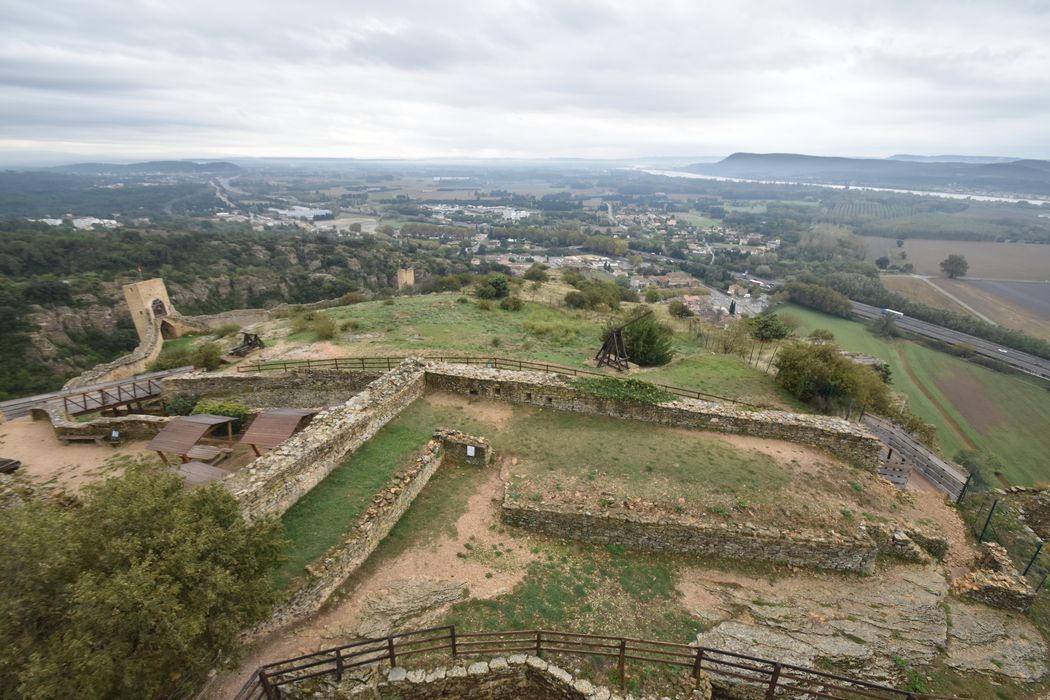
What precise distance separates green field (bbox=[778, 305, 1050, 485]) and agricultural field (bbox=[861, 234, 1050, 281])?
204 ft

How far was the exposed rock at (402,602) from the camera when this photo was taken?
30.0 feet

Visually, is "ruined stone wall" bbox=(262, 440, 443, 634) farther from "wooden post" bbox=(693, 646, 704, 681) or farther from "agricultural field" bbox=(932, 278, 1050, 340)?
"agricultural field" bbox=(932, 278, 1050, 340)

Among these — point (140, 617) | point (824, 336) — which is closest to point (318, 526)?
point (140, 617)

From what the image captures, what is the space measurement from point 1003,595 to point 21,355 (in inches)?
2658

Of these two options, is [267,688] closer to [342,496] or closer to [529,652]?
[529,652]

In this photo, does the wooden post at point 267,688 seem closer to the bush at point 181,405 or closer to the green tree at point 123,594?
the green tree at point 123,594

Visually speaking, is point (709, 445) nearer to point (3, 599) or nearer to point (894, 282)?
point (3, 599)

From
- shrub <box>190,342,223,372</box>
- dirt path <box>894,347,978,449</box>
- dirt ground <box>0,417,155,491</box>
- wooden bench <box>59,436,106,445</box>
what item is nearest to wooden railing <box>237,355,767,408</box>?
shrub <box>190,342,223,372</box>

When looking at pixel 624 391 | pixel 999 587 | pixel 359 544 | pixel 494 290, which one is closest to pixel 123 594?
pixel 359 544

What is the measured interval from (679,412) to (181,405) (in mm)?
22060

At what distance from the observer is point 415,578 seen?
10.3 meters

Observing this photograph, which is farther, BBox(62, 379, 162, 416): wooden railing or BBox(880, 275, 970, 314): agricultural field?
BBox(880, 275, 970, 314): agricultural field

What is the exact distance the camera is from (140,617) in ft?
19.3

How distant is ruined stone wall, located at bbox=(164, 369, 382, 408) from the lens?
20844 mm
